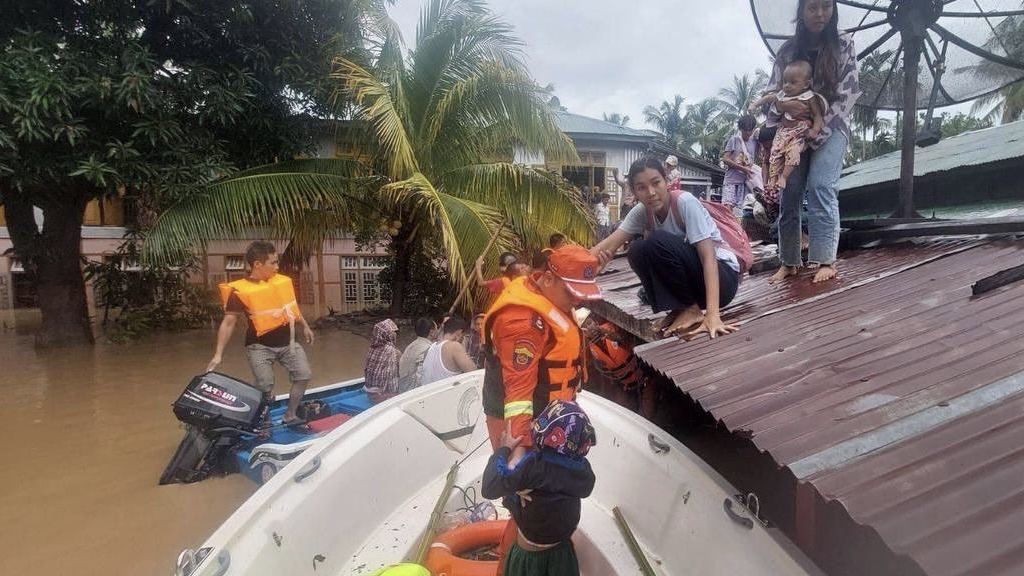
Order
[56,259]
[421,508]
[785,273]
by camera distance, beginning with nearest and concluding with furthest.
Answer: [421,508], [785,273], [56,259]

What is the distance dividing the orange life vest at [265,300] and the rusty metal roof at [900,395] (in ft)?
12.2

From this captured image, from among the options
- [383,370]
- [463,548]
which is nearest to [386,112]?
[383,370]

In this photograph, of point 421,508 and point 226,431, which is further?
point 226,431

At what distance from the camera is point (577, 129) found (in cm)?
1680

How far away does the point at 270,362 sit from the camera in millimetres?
5520

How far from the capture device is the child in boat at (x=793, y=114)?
11.6 feet

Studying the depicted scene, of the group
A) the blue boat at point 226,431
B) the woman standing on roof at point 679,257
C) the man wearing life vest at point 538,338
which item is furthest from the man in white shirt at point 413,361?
the man wearing life vest at point 538,338

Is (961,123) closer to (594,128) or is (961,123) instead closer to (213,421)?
(594,128)

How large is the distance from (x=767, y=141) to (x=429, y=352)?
131 inches

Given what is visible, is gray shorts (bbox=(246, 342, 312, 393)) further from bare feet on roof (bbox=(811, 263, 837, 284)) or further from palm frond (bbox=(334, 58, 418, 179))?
bare feet on roof (bbox=(811, 263, 837, 284))

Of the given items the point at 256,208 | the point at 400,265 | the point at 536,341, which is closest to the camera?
the point at 536,341

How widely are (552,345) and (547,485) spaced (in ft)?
1.70

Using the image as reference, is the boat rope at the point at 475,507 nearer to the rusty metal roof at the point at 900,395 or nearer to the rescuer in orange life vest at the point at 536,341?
the rescuer in orange life vest at the point at 536,341

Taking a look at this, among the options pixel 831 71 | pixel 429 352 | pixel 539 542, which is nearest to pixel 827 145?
pixel 831 71
